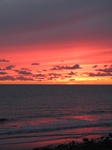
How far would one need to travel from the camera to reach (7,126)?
34.5m

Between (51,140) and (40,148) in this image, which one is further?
(51,140)

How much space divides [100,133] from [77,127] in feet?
15.2

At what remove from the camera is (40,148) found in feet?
71.1

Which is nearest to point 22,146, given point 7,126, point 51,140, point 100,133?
point 51,140

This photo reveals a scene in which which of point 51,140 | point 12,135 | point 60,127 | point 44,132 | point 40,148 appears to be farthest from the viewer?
point 60,127

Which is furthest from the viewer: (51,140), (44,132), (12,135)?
(44,132)

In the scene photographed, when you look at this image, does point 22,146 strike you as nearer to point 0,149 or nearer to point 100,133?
point 0,149

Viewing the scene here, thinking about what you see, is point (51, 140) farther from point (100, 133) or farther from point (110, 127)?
point (110, 127)

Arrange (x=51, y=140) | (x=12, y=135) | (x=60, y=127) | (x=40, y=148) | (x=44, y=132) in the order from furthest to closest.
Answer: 1. (x=60, y=127)
2. (x=44, y=132)
3. (x=12, y=135)
4. (x=51, y=140)
5. (x=40, y=148)

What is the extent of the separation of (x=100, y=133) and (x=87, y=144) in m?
7.24

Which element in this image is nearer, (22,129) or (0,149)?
(0,149)

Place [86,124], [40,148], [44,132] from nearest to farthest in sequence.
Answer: [40,148] → [44,132] → [86,124]

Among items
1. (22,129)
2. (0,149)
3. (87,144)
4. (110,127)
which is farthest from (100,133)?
(0,149)

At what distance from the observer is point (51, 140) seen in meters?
25.3
